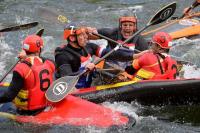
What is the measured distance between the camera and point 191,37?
12023 millimetres

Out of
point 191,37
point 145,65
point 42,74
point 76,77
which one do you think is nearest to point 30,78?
point 42,74

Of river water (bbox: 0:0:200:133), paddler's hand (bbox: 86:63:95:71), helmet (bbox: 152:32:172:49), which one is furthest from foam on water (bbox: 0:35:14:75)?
helmet (bbox: 152:32:172:49)

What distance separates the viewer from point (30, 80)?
661 cm

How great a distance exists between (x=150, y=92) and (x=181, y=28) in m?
5.03

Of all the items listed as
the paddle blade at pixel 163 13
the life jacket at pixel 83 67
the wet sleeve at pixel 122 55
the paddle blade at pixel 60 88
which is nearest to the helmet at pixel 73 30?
the life jacket at pixel 83 67

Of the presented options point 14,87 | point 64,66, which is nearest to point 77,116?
point 14,87

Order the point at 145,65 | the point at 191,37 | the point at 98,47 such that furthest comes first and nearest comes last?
the point at 191,37 < the point at 98,47 < the point at 145,65

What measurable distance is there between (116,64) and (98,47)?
40 centimetres

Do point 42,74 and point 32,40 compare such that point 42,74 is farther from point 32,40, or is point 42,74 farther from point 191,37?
point 191,37

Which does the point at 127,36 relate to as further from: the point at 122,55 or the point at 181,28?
the point at 181,28

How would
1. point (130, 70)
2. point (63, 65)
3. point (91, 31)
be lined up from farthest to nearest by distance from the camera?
1. point (91, 31)
2. point (130, 70)
3. point (63, 65)

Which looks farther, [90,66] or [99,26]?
[99,26]

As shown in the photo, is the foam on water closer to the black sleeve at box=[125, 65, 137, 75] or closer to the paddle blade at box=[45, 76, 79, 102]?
the black sleeve at box=[125, 65, 137, 75]

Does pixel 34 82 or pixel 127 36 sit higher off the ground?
pixel 127 36
